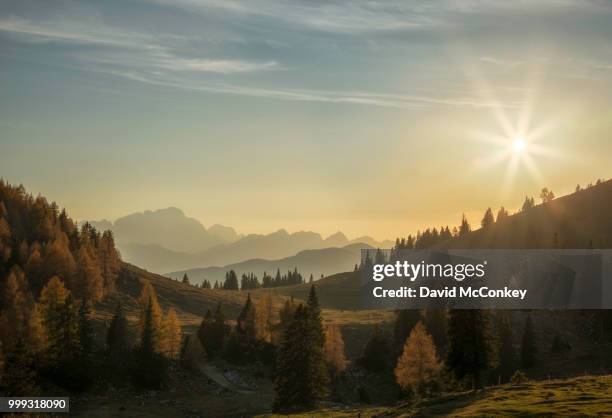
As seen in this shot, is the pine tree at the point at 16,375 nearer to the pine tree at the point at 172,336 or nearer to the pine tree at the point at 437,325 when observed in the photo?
the pine tree at the point at 172,336

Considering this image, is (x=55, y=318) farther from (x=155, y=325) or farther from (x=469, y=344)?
(x=469, y=344)

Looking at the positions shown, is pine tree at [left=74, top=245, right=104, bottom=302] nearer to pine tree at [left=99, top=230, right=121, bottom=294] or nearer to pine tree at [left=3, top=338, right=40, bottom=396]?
pine tree at [left=99, top=230, right=121, bottom=294]

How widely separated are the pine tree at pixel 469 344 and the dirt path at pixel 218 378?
50222 mm

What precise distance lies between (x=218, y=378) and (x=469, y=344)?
5960 cm

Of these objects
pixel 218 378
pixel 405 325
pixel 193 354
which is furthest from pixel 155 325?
pixel 405 325

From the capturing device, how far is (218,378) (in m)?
117

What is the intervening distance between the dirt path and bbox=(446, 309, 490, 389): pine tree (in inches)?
1977

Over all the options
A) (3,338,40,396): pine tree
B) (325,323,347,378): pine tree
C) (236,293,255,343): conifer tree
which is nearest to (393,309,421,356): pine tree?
(325,323,347,378): pine tree

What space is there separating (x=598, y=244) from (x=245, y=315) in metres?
118

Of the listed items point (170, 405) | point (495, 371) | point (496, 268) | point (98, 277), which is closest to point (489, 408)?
point (170, 405)

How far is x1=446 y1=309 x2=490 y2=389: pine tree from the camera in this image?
70.8 m

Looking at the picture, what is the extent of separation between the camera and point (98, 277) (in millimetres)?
155375

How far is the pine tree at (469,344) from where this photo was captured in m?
70.8

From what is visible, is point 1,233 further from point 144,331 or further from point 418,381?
point 418,381
